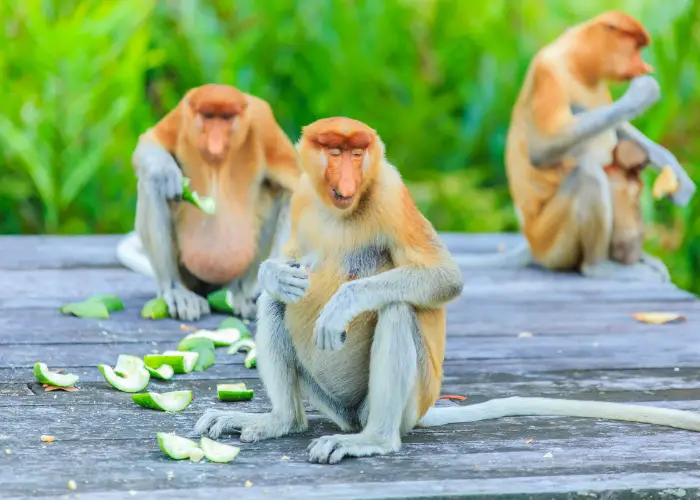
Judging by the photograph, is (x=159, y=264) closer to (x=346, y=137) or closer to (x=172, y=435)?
(x=172, y=435)

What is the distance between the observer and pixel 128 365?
3.74 meters

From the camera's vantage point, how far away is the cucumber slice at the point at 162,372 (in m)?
3.69

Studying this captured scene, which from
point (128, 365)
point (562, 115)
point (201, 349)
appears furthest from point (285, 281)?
point (562, 115)

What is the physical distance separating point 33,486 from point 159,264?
2001mm

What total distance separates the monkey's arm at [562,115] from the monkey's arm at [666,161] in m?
0.25

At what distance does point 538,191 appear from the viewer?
19.0 ft

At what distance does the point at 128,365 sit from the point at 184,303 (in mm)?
825

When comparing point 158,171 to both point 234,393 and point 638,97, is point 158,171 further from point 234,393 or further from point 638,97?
point 638,97

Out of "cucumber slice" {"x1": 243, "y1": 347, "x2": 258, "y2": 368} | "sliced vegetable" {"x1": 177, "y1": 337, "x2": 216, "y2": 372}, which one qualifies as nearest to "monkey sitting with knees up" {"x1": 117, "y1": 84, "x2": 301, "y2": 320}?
"sliced vegetable" {"x1": 177, "y1": 337, "x2": 216, "y2": 372}

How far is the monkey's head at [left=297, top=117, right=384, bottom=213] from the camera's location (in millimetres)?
2773

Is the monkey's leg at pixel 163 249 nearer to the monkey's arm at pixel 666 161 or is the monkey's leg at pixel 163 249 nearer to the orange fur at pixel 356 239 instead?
the orange fur at pixel 356 239

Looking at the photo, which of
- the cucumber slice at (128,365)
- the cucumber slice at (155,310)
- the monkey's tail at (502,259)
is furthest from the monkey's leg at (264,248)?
the monkey's tail at (502,259)

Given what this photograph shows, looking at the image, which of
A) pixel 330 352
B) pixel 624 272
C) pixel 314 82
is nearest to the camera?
pixel 330 352

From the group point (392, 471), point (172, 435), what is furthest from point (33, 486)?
point (392, 471)
